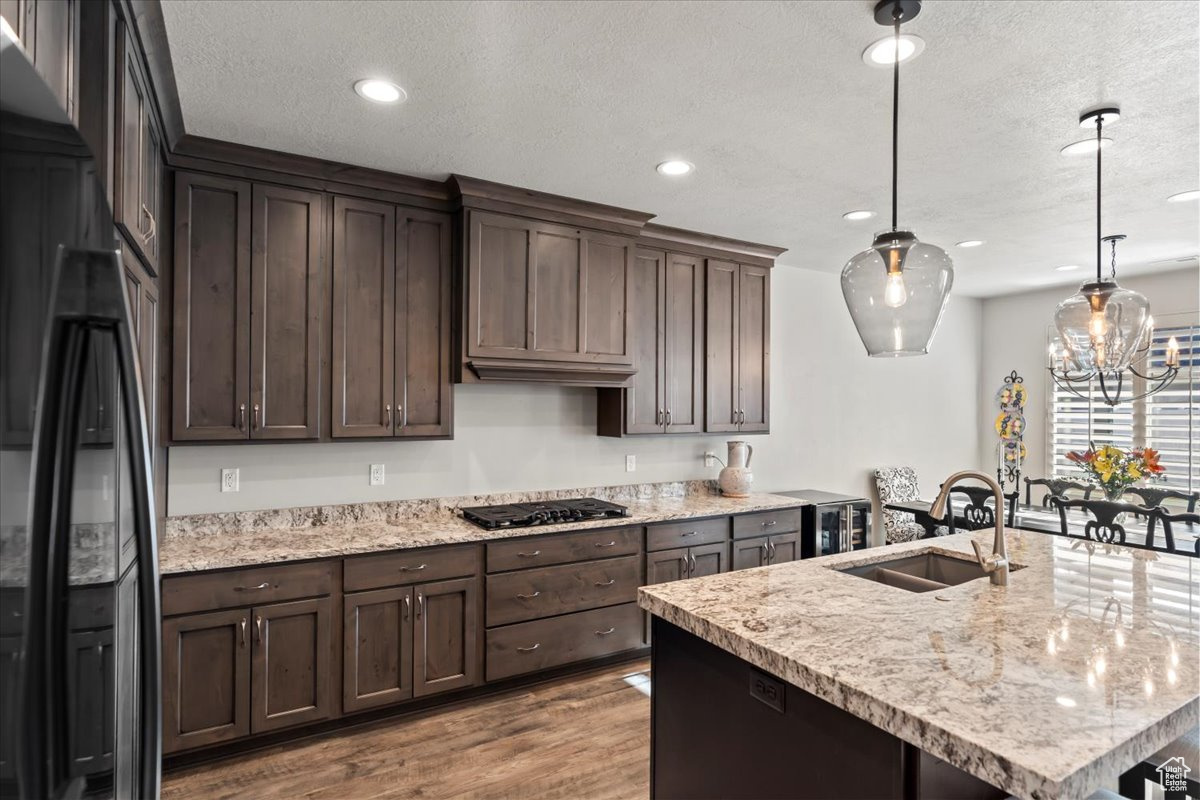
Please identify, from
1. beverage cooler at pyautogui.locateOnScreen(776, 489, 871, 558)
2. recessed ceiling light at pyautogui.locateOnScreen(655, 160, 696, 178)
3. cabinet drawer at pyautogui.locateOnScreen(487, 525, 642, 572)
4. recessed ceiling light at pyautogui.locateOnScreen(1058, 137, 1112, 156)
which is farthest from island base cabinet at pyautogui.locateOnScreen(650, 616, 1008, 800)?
beverage cooler at pyautogui.locateOnScreen(776, 489, 871, 558)

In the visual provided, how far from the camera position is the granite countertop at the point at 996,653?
1.16 m

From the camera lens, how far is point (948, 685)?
53.9 inches

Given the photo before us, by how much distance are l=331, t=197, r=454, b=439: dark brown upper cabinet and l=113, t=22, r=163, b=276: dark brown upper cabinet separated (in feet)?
2.63

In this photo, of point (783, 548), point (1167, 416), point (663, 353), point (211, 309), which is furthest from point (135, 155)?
point (1167, 416)

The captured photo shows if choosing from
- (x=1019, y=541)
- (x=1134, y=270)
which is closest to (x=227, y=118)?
(x=1019, y=541)

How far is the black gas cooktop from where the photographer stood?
11.1ft

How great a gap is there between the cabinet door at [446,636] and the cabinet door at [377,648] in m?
0.05

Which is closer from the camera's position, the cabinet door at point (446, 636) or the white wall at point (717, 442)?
the cabinet door at point (446, 636)

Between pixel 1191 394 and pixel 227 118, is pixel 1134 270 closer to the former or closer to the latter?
pixel 1191 394

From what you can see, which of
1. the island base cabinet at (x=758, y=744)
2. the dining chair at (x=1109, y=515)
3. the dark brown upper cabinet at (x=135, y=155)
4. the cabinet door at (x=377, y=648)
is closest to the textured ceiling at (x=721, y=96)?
the dark brown upper cabinet at (x=135, y=155)

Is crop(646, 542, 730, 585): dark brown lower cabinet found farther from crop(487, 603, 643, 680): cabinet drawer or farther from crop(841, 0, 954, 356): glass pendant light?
crop(841, 0, 954, 356): glass pendant light

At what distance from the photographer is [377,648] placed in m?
2.98

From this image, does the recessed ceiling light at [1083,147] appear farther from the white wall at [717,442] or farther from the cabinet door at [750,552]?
the cabinet door at [750,552]

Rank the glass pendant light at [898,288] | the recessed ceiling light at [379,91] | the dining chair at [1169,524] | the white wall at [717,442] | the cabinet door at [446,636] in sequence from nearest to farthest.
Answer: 1. the glass pendant light at [898,288]
2. the recessed ceiling light at [379,91]
3. the cabinet door at [446,636]
4. the white wall at [717,442]
5. the dining chair at [1169,524]
